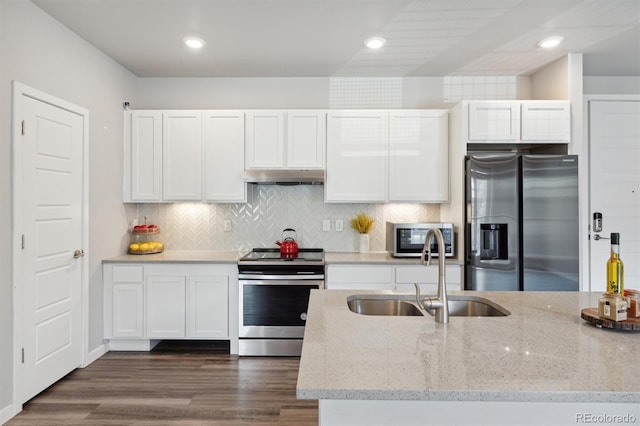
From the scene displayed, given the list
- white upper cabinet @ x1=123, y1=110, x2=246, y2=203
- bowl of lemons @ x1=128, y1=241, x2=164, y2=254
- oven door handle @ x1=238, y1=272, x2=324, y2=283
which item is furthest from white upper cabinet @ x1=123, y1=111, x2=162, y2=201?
oven door handle @ x1=238, y1=272, x2=324, y2=283

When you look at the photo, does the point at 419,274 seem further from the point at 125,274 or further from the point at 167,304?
the point at 125,274

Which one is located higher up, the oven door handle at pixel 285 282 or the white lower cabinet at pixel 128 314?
the oven door handle at pixel 285 282

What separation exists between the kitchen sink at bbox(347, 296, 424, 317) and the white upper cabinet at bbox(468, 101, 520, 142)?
83.0 inches

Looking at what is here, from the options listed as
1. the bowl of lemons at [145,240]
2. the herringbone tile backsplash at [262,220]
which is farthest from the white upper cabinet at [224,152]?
the bowl of lemons at [145,240]

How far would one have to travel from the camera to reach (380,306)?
2.00 meters

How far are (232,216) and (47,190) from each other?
1719 millimetres

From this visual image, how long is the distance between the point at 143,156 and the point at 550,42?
12.3 feet

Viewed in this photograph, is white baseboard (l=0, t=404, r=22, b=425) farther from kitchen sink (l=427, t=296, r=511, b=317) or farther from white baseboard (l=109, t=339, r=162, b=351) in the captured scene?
kitchen sink (l=427, t=296, r=511, b=317)

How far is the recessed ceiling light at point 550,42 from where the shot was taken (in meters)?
3.14

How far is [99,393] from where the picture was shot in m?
2.79

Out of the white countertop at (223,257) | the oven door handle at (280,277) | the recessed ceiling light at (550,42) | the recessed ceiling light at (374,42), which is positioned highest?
the recessed ceiling light at (550,42)

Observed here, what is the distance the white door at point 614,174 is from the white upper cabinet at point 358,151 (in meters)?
2.13

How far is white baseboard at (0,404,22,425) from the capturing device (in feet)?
7.84

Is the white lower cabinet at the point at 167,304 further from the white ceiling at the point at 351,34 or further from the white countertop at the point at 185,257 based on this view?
the white ceiling at the point at 351,34
